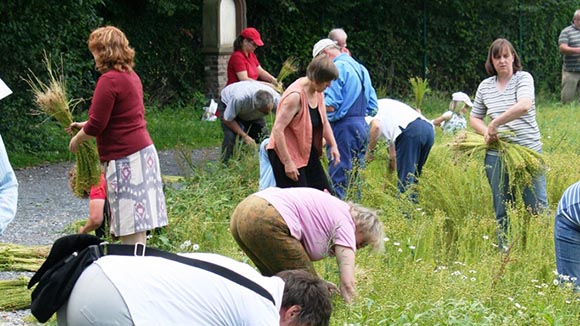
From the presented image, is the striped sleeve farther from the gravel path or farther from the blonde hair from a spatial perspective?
the gravel path

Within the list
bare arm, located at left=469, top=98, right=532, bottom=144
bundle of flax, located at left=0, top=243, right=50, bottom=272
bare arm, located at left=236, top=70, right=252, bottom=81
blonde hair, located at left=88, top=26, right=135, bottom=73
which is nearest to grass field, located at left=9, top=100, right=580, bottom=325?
bare arm, located at left=469, top=98, right=532, bottom=144

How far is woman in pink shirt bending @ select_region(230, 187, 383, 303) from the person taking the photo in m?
5.23

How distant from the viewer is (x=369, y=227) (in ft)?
17.2

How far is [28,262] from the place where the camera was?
7.25 m

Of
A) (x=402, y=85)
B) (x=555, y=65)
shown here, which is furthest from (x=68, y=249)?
(x=555, y=65)

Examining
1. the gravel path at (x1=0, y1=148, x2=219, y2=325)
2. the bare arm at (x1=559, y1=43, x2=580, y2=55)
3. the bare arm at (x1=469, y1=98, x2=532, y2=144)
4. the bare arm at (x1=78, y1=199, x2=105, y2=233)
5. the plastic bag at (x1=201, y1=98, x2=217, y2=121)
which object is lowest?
the plastic bag at (x1=201, y1=98, x2=217, y2=121)

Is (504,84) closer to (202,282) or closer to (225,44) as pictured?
(202,282)

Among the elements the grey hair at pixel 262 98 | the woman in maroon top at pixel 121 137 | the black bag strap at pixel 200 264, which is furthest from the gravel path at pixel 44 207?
the black bag strap at pixel 200 264

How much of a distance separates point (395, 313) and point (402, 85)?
18064 millimetres

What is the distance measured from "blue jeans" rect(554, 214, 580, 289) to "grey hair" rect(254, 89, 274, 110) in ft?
14.3

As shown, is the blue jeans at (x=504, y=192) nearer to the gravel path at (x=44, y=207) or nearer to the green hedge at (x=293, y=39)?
the gravel path at (x=44, y=207)

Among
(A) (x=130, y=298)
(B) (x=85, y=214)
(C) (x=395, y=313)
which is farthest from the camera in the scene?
(B) (x=85, y=214)

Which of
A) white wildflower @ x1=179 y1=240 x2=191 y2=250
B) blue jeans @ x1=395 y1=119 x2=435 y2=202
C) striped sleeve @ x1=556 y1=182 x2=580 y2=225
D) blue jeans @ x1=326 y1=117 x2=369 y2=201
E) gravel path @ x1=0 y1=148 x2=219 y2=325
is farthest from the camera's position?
blue jeans @ x1=395 y1=119 x2=435 y2=202

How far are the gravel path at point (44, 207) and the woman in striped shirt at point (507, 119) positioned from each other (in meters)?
3.04
